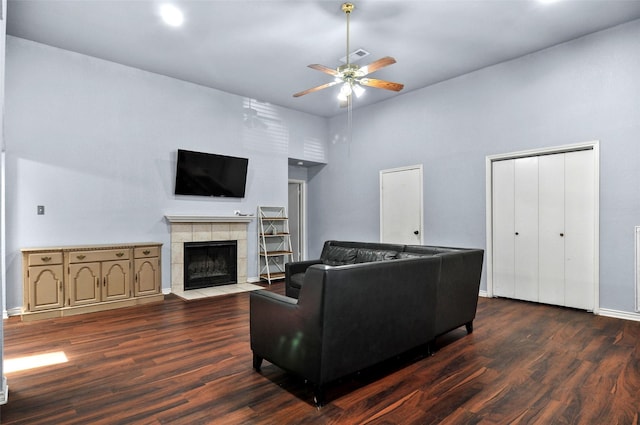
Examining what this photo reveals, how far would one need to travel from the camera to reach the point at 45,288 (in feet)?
13.7

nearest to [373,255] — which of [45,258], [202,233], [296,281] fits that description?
[296,281]

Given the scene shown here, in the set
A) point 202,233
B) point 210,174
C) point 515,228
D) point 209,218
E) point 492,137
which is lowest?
point 202,233

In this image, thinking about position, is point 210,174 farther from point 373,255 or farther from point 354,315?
point 354,315

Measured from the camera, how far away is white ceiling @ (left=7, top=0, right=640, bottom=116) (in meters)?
3.77

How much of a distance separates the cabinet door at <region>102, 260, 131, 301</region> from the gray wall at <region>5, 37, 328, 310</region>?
0.56 m

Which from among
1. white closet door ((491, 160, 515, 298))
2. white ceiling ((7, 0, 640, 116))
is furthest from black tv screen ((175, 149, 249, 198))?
white closet door ((491, 160, 515, 298))

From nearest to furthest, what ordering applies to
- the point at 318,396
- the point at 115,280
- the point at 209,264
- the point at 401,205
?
the point at 318,396
the point at 115,280
the point at 209,264
the point at 401,205

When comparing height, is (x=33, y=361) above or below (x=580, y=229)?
below

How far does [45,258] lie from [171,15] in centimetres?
309

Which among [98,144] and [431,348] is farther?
[98,144]

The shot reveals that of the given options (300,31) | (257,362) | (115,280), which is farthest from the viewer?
(115,280)

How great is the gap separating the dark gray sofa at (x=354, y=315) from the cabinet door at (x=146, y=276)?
280 cm

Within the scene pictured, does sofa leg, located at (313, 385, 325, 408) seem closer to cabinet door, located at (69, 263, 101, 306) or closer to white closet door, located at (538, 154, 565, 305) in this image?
cabinet door, located at (69, 263, 101, 306)

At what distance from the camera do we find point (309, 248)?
27.1 ft
